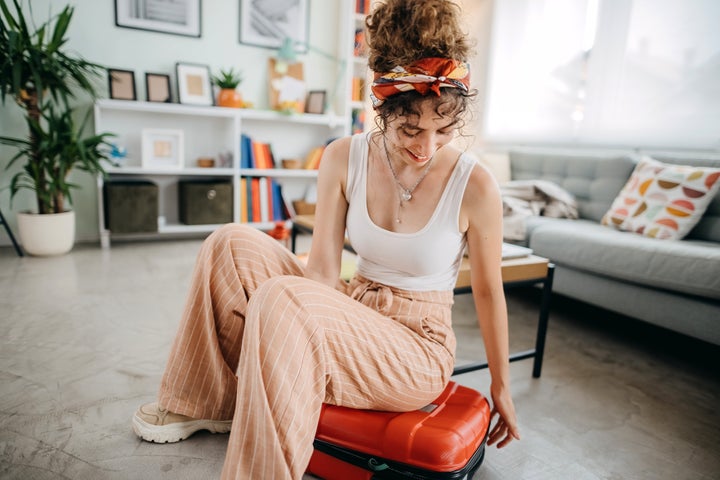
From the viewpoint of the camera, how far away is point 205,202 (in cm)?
345

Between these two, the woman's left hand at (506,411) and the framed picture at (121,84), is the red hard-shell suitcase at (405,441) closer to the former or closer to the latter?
the woman's left hand at (506,411)

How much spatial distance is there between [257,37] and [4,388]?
306 centimetres

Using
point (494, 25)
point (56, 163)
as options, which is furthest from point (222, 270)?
point (494, 25)

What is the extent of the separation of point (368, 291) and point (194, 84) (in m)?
2.97

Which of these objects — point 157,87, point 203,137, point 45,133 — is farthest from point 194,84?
point 45,133

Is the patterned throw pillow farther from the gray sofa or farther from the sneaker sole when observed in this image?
the sneaker sole

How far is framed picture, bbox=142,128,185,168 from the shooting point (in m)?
3.28

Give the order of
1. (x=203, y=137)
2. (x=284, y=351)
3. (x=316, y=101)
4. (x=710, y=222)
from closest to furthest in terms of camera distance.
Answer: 1. (x=284, y=351)
2. (x=710, y=222)
3. (x=203, y=137)
4. (x=316, y=101)

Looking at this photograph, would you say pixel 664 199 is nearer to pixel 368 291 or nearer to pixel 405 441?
pixel 368 291

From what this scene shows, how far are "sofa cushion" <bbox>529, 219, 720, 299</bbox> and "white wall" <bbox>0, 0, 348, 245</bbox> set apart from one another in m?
2.53

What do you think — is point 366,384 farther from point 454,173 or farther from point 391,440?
point 454,173

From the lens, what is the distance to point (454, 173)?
0.98 metres

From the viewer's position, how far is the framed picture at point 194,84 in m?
3.42

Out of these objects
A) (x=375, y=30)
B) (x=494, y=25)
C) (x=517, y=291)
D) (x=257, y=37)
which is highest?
(x=494, y=25)
